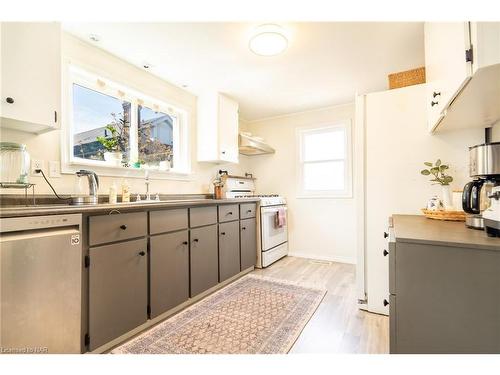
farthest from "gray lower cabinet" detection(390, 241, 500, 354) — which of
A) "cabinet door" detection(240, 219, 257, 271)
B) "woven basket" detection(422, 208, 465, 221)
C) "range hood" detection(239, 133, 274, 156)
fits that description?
"range hood" detection(239, 133, 274, 156)

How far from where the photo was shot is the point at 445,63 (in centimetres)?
126

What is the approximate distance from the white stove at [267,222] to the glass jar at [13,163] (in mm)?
2113

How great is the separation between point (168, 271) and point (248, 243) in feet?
4.21

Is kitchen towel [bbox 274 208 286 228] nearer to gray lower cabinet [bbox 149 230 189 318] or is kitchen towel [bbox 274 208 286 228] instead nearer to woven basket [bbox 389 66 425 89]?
gray lower cabinet [bbox 149 230 189 318]

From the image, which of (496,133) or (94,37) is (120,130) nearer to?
(94,37)

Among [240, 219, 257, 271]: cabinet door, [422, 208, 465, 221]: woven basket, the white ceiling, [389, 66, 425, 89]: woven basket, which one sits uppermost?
the white ceiling

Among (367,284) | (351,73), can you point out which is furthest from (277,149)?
(367,284)

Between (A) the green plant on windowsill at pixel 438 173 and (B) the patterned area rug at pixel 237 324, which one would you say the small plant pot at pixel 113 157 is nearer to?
(B) the patterned area rug at pixel 237 324

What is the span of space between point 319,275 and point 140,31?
123 inches

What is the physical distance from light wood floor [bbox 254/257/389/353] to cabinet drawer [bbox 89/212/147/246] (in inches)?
52.4

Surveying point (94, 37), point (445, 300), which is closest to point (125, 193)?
point (94, 37)

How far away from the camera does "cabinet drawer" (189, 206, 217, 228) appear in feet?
7.11

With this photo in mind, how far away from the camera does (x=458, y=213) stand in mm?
1532
